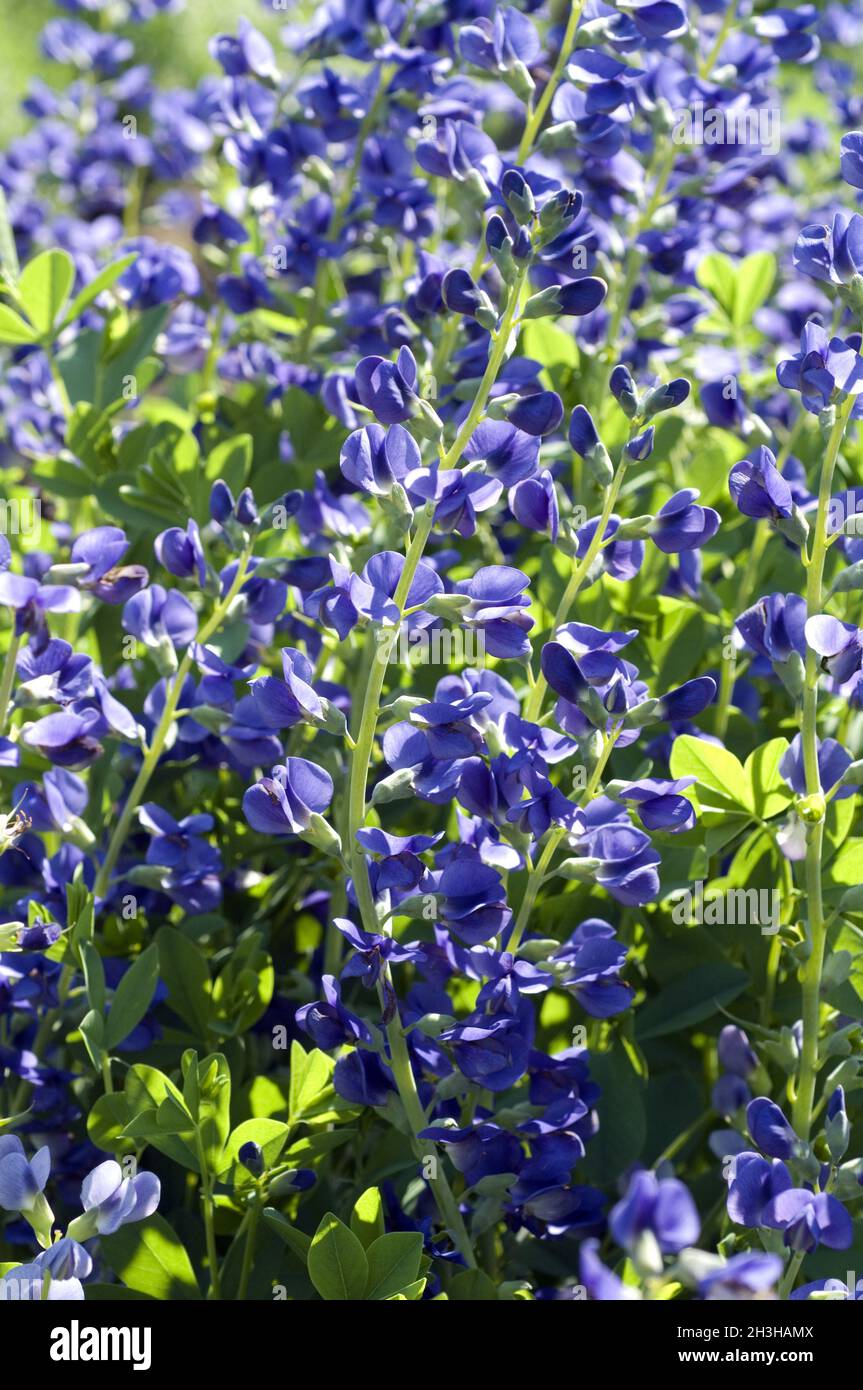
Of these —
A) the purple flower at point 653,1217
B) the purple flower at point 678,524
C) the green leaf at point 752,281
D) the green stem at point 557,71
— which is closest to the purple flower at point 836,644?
the purple flower at point 678,524

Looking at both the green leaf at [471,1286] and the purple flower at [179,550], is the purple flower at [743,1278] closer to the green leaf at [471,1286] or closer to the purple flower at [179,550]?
the green leaf at [471,1286]

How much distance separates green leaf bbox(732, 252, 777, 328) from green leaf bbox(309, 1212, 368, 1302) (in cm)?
125

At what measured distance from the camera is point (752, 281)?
5.93 feet

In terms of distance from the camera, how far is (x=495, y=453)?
1062mm

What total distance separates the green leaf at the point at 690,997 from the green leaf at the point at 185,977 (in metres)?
0.38

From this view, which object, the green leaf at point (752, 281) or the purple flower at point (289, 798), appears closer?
the purple flower at point (289, 798)

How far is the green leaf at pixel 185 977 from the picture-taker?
4.17 ft

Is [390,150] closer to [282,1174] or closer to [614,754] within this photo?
[614,754]

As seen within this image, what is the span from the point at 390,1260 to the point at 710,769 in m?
0.45

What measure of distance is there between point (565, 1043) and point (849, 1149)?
25cm

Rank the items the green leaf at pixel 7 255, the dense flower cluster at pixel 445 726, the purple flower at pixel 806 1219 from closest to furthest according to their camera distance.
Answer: the purple flower at pixel 806 1219 → the dense flower cluster at pixel 445 726 → the green leaf at pixel 7 255
